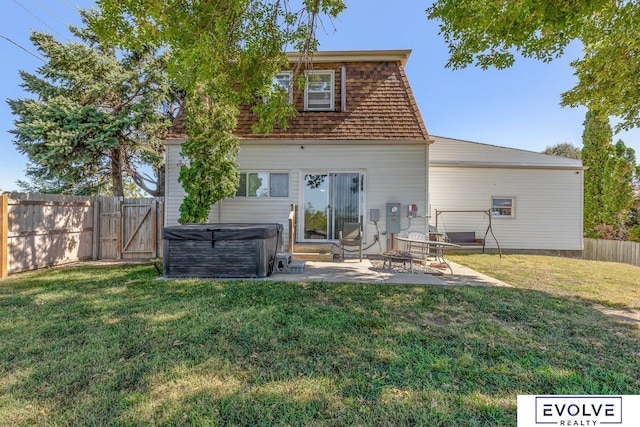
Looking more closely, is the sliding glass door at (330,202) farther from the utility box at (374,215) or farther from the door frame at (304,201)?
the utility box at (374,215)

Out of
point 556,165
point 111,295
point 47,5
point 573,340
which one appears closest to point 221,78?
point 111,295

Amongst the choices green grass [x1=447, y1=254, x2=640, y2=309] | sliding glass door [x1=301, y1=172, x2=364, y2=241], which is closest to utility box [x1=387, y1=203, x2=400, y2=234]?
sliding glass door [x1=301, y1=172, x2=364, y2=241]

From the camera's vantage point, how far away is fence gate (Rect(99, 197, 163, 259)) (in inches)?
341

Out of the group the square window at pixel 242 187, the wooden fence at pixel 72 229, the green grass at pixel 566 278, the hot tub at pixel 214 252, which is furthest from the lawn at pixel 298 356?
the square window at pixel 242 187

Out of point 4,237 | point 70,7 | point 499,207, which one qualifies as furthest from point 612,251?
point 70,7

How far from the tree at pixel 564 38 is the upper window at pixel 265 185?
5.49 metres

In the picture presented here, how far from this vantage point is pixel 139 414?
2021mm

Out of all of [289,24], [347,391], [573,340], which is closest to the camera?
[347,391]

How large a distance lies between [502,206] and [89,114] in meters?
16.9

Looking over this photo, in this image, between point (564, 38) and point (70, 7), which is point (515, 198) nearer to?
point (564, 38)

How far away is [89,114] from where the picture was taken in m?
11.1

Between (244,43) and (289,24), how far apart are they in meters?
1.14

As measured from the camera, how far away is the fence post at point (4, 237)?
6141 millimetres

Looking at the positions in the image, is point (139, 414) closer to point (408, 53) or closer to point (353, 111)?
point (353, 111)
